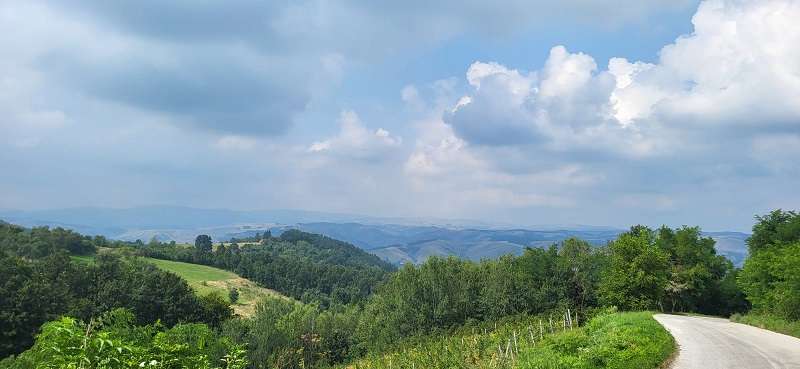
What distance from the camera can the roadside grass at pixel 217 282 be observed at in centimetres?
14388

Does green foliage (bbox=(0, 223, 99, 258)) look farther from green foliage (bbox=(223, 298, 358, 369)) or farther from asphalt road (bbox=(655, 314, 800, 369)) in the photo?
asphalt road (bbox=(655, 314, 800, 369))

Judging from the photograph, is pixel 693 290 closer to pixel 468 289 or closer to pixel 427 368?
pixel 468 289

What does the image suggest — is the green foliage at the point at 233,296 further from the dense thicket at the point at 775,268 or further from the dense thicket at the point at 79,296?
the dense thicket at the point at 775,268

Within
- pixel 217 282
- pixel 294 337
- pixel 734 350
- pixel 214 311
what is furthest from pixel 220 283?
pixel 734 350

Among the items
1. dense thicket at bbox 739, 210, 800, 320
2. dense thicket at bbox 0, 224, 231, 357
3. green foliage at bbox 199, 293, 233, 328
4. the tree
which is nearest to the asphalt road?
dense thicket at bbox 739, 210, 800, 320

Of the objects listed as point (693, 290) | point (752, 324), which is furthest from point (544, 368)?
point (693, 290)

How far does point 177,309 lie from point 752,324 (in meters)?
96.8

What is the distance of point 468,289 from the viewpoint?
8175 cm

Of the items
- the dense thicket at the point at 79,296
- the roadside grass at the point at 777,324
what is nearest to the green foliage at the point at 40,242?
the dense thicket at the point at 79,296

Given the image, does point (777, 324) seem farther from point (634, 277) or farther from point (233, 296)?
point (233, 296)

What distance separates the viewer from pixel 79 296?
8744cm

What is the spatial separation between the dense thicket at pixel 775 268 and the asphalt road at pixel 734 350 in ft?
31.6

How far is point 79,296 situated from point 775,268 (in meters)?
105

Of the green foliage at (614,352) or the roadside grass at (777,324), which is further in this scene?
the roadside grass at (777,324)
